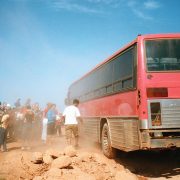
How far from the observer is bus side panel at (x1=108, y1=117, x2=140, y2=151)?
780cm

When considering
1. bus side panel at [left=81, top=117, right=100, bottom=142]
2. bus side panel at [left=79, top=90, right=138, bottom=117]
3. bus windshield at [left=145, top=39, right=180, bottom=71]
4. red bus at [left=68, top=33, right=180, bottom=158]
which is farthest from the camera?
bus side panel at [left=81, top=117, right=100, bottom=142]

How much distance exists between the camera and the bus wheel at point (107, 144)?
397 inches

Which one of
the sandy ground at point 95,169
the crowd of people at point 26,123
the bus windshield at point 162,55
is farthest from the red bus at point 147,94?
the crowd of people at point 26,123

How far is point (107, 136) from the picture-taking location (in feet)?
34.3

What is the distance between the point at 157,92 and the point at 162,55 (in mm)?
1026

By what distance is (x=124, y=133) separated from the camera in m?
8.50

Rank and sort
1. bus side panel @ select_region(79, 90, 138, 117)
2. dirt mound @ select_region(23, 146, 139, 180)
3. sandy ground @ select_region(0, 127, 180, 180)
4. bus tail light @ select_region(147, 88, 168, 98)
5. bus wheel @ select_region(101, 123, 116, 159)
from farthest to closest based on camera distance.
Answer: bus wheel @ select_region(101, 123, 116, 159), bus side panel @ select_region(79, 90, 138, 117), bus tail light @ select_region(147, 88, 168, 98), sandy ground @ select_region(0, 127, 180, 180), dirt mound @ select_region(23, 146, 139, 180)

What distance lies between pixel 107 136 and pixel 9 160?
326 centimetres

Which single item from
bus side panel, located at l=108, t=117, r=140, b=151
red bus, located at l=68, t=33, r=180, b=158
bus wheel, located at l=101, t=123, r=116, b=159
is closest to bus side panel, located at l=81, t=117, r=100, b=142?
bus wheel, located at l=101, t=123, r=116, b=159

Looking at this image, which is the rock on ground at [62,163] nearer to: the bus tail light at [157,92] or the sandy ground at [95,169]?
the sandy ground at [95,169]

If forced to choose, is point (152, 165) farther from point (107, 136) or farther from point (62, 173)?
point (62, 173)

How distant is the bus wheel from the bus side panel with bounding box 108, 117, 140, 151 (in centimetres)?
40

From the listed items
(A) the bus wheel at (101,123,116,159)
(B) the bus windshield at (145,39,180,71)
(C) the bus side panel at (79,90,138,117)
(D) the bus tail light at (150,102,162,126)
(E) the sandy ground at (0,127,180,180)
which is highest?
(B) the bus windshield at (145,39,180,71)

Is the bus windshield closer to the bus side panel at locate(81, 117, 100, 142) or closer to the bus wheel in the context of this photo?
the bus wheel
